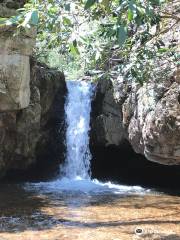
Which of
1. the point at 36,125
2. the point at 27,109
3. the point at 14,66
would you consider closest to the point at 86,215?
the point at 14,66

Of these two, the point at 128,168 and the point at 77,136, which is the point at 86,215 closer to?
the point at 128,168

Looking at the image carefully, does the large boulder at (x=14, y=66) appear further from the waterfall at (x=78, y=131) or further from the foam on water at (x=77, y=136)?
the waterfall at (x=78, y=131)

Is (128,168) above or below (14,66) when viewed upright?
below

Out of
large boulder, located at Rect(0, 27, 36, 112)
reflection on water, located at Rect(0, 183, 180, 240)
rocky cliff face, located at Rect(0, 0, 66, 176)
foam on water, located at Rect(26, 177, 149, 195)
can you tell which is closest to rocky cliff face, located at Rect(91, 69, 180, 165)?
reflection on water, located at Rect(0, 183, 180, 240)

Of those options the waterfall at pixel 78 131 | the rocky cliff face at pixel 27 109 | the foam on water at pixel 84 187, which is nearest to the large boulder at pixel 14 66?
the rocky cliff face at pixel 27 109

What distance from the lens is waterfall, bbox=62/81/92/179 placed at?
1586 cm

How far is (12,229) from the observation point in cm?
811

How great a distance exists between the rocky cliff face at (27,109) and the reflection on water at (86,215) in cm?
232

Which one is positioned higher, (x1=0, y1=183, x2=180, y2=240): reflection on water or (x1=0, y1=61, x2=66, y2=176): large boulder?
(x1=0, y1=61, x2=66, y2=176): large boulder

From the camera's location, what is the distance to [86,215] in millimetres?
9344

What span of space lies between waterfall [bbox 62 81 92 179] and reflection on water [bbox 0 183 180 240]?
121 inches

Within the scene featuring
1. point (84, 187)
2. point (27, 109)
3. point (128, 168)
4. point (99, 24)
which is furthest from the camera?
point (128, 168)

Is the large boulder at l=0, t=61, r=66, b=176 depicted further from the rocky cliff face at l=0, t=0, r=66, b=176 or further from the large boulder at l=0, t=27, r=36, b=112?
the large boulder at l=0, t=27, r=36, b=112

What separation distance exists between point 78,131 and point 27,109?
2.54 metres
